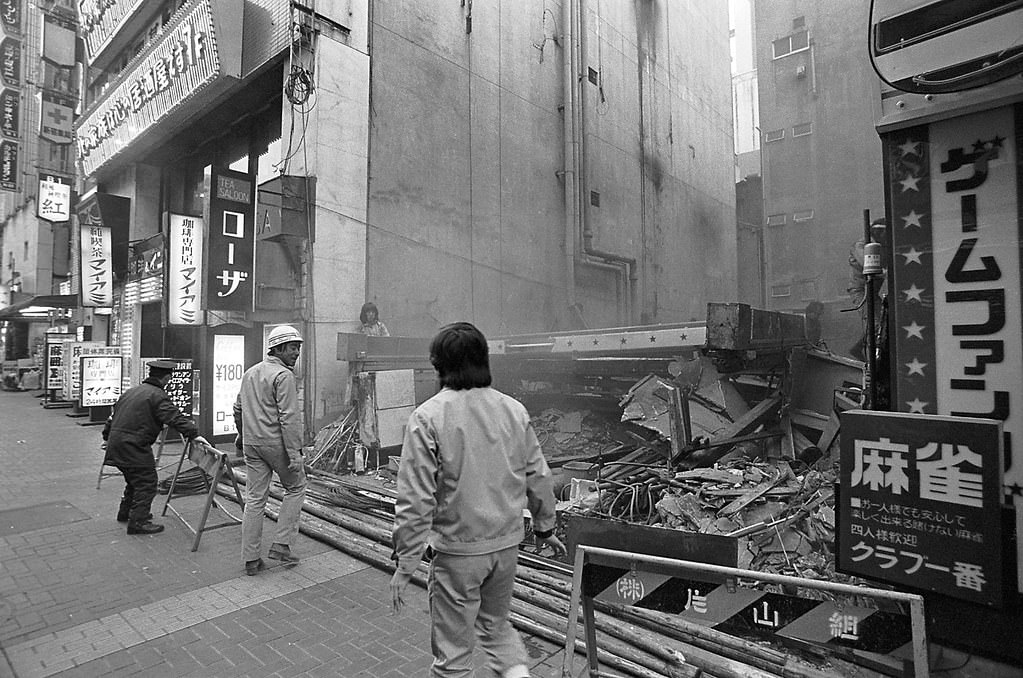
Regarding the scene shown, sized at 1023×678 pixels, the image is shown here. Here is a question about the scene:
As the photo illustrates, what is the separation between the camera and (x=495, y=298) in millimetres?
12945

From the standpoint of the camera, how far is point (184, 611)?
13.4ft

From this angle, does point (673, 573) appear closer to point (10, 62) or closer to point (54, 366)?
point (54, 366)

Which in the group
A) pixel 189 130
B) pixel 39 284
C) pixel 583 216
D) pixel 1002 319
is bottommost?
pixel 1002 319

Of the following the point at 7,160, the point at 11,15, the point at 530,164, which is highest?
the point at 11,15

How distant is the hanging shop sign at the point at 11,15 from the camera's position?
57.5 feet

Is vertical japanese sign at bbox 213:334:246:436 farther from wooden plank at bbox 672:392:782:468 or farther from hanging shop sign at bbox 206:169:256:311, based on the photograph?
wooden plank at bbox 672:392:782:468

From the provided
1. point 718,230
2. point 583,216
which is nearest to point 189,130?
point 583,216

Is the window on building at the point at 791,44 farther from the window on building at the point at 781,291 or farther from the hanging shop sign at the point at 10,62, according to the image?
the hanging shop sign at the point at 10,62

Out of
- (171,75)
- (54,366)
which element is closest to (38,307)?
(54,366)

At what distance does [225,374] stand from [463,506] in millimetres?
9662

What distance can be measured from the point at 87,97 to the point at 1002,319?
937 inches

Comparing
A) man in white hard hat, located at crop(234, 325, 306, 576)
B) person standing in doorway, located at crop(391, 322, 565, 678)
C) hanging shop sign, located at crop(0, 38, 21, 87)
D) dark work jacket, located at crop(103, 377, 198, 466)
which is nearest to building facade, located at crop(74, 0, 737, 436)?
hanging shop sign, located at crop(0, 38, 21, 87)

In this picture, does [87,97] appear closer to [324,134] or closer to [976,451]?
[324,134]

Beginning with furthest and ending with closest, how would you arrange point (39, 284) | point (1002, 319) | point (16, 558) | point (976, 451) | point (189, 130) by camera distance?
point (39, 284) → point (189, 130) → point (16, 558) → point (1002, 319) → point (976, 451)
